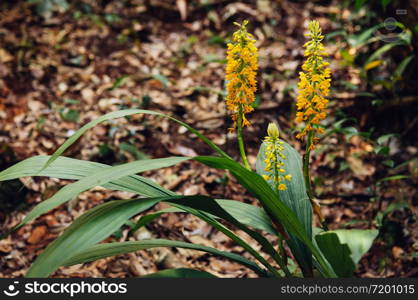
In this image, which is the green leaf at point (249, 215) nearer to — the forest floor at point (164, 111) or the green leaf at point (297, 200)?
the green leaf at point (297, 200)

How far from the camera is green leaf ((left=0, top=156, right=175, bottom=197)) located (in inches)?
64.4

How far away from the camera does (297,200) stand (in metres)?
1.91

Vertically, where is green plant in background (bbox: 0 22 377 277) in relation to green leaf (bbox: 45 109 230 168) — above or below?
below

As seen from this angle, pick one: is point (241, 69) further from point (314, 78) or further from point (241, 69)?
point (314, 78)

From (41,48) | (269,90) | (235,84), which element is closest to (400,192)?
(269,90)

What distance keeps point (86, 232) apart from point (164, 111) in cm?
244

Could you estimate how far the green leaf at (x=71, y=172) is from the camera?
1635 mm

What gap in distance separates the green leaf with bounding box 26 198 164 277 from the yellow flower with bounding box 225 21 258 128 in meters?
0.58

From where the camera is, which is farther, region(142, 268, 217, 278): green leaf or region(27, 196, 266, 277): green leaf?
region(142, 268, 217, 278): green leaf

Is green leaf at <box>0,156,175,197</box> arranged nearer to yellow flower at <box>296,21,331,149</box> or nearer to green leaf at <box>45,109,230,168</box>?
green leaf at <box>45,109,230,168</box>

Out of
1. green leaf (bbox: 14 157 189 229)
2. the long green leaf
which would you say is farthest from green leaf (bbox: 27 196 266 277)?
the long green leaf

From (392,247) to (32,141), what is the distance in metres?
2.61

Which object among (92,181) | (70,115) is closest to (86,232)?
(92,181)

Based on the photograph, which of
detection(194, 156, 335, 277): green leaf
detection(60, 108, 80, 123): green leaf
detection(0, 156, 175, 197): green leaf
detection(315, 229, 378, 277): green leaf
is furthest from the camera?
detection(60, 108, 80, 123): green leaf
